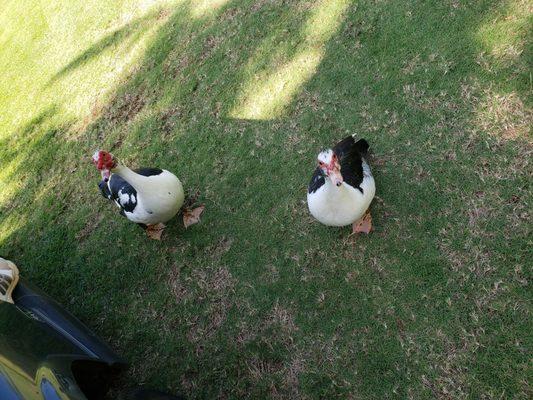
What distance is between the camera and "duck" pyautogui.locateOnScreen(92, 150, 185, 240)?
3.20 metres

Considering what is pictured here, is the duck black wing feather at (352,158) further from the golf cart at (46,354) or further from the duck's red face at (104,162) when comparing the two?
the golf cart at (46,354)

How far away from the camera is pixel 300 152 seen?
3.66 metres

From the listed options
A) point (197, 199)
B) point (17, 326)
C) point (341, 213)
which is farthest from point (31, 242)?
point (341, 213)

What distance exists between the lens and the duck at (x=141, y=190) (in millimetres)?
3203

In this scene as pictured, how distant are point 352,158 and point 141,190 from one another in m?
1.68

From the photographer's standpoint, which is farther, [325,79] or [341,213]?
[325,79]

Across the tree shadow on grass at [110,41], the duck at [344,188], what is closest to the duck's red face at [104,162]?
the duck at [344,188]

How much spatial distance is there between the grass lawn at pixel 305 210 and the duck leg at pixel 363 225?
7 centimetres

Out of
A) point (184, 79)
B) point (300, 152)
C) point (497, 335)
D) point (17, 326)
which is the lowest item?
point (497, 335)

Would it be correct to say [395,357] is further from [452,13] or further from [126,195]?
[452,13]

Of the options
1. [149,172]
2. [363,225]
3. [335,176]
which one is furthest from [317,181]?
[149,172]

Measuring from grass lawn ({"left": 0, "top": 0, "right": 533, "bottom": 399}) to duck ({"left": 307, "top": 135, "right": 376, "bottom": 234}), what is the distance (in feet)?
→ 0.72

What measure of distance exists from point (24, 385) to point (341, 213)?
2023mm

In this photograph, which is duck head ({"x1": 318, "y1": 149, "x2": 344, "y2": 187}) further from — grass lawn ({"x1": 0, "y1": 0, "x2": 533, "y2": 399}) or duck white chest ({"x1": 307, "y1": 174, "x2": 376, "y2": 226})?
grass lawn ({"x1": 0, "y1": 0, "x2": 533, "y2": 399})
